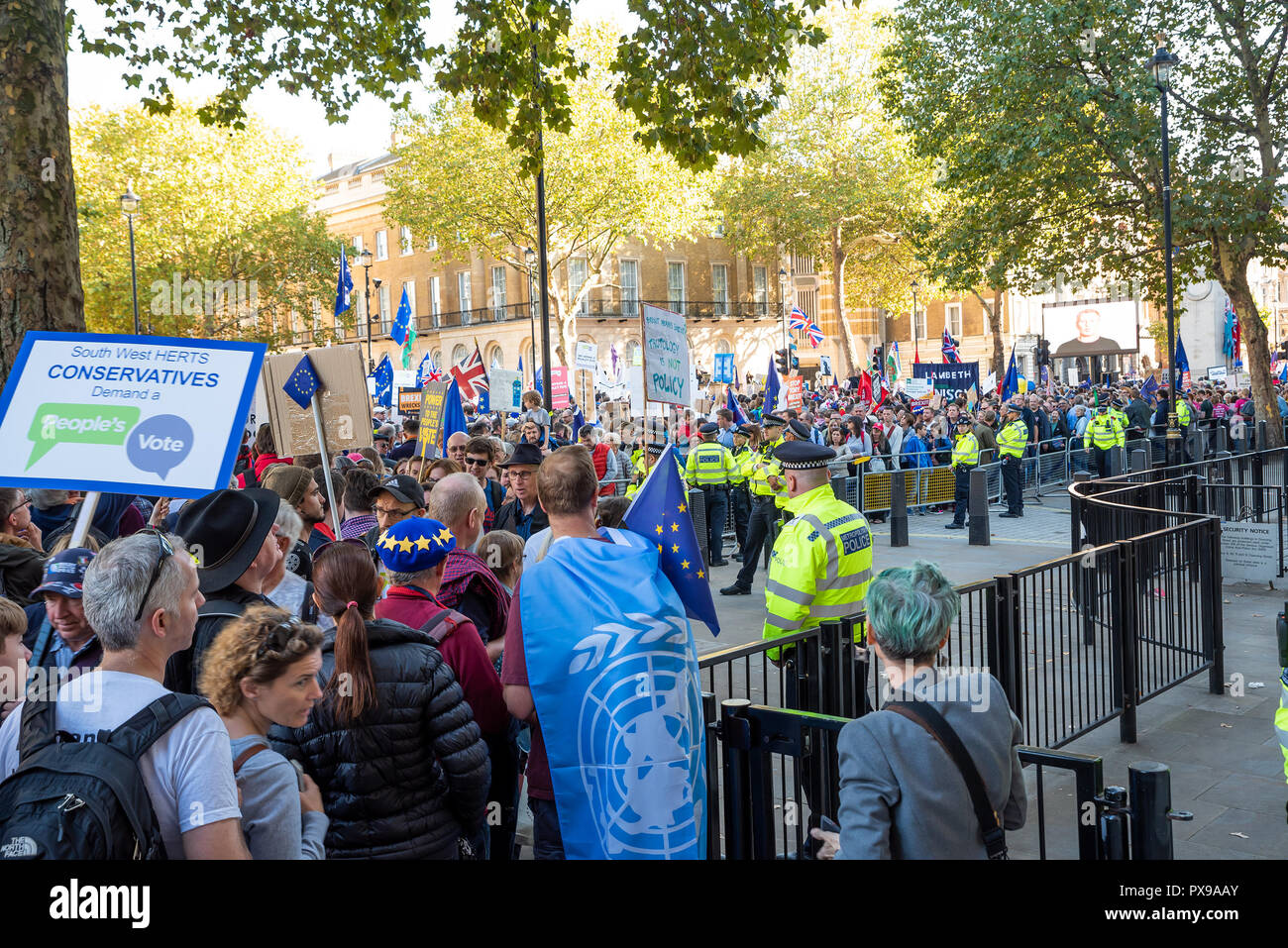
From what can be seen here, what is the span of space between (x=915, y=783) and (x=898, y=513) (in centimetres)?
1295

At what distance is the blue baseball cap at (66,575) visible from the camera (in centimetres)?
345

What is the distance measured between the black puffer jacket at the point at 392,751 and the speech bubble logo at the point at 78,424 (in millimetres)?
1327

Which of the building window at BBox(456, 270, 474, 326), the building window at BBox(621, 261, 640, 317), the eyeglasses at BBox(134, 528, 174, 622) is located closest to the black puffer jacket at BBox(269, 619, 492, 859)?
the eyeglasses at BBox(134, 528, 174, 622)

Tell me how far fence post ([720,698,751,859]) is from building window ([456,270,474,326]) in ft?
175

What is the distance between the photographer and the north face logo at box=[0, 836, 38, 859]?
211 centimetres

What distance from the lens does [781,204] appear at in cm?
4881

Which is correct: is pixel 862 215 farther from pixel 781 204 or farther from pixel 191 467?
pixel 191 467

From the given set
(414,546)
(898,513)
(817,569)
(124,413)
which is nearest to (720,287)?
(898,513)

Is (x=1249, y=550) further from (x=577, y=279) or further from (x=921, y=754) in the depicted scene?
(x=577, y=279)

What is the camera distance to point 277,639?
2.78m

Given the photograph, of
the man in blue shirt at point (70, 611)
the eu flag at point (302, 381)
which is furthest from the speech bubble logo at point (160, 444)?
the eu flag at point (302, 381)

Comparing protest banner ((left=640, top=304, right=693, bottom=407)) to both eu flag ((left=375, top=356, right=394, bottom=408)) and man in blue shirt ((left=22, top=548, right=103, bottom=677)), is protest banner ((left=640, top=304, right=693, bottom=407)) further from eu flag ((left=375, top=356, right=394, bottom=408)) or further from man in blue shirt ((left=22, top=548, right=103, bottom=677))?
eu flag ((left=375, top=356, right=394, bottom=408))
